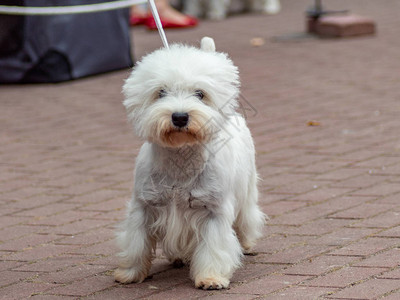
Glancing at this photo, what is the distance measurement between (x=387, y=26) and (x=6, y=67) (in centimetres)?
652

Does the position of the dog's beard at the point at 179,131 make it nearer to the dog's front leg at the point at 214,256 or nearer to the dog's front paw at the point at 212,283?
the dog's front leg at the point at 214,256

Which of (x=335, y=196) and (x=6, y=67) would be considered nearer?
(x=335, y=196)

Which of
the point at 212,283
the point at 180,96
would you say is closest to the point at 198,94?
the point at 180,96

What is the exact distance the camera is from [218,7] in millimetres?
16656

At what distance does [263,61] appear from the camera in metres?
11.7

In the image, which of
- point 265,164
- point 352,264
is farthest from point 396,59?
point 352,264

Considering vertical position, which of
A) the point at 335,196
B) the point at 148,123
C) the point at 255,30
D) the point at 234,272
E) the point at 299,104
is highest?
the point at 148,123

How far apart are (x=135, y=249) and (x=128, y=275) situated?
0.13 meters

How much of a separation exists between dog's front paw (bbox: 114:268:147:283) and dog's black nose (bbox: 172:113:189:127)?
0.84 meters

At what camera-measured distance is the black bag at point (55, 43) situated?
10.4m

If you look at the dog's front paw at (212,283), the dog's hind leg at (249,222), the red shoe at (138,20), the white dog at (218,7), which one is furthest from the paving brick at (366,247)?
the white dog at (218,7)

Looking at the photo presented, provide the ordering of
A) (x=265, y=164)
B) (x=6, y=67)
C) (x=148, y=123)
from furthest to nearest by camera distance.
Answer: (x=6, y=67), (x=265, y=164), (x=148, y=123)

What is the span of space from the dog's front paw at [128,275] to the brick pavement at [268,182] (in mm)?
36

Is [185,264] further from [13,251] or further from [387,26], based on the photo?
[387,26]
